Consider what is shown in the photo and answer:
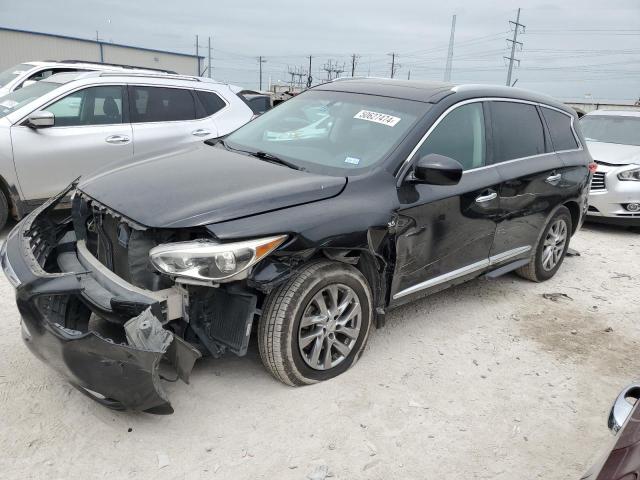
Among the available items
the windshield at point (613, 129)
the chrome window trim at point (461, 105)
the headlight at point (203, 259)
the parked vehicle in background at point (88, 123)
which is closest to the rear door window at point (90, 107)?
the parked vehicle in background at point (88, 123)

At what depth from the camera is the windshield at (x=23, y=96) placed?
5768 mm

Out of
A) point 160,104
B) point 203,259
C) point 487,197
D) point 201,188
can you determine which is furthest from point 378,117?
point 160,104

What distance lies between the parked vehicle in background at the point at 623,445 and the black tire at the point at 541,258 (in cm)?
334

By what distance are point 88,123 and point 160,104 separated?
906 millimetres

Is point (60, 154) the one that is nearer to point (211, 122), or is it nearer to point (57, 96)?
point (57, 96)

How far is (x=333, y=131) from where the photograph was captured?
3809mm

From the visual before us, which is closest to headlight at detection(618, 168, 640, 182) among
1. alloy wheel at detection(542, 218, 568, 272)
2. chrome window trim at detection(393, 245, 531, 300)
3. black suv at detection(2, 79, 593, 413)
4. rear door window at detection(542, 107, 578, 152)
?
rear door window at detection(542, 107, 578, 152)

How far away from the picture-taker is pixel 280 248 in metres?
2.79

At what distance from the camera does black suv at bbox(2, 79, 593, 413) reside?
8.62 feet

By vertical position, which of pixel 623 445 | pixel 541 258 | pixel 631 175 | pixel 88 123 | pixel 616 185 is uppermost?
pixel 88 123

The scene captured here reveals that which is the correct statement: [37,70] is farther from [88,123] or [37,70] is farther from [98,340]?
[98,340]

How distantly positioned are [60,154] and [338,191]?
12.3 ft

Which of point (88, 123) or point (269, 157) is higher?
point (269, 157)

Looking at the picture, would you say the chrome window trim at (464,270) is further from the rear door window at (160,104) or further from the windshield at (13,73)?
the windshield at (13,73)
